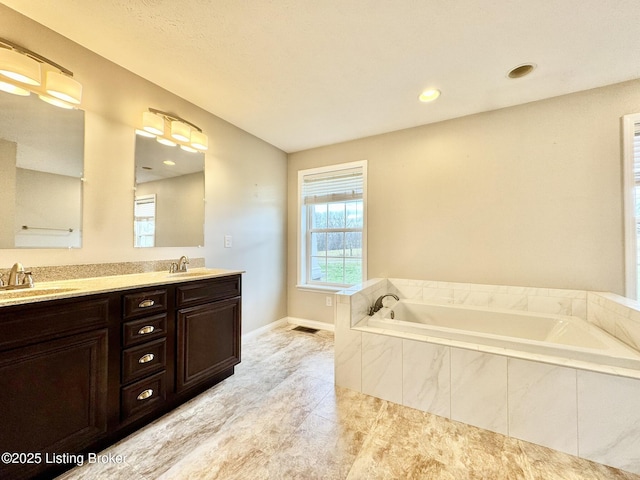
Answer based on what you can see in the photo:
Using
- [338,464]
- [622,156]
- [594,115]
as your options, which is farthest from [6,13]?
[622,156]

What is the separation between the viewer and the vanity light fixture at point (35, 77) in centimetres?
135

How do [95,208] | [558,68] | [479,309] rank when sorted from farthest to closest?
[479,309]
[558,68]
[95,208]

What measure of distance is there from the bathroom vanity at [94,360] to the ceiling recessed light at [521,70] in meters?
2.80

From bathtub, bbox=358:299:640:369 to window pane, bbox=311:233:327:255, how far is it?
132 centimetres

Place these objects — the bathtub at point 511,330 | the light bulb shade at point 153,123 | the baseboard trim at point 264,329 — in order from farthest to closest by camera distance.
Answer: the baseboard trim at point 264,329 < the light bulb shade at point 153,123 < the bathtub at point 511,330

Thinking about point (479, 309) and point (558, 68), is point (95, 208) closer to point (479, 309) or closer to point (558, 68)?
point (479, 309)

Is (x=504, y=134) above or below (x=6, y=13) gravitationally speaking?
below

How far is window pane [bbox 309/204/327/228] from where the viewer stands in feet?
11.4

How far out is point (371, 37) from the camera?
159 cm

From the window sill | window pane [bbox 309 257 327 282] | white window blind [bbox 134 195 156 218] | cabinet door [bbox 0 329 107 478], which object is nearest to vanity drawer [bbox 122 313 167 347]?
cabinet door [bbox 0 329 107 478]

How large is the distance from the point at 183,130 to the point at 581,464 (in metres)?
3.46

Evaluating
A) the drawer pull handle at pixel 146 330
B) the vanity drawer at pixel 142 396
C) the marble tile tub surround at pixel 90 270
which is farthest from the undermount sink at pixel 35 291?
the vanity drawer at pixel 142 396

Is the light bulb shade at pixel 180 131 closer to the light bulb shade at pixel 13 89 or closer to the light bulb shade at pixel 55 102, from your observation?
the light bulb shade at pixel 55 102

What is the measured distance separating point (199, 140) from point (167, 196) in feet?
1.96
